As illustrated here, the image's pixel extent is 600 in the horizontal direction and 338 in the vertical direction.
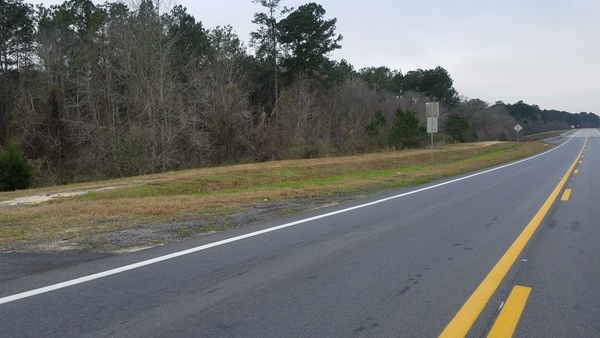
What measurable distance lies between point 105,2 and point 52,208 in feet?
124

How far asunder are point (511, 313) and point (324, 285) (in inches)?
77.1

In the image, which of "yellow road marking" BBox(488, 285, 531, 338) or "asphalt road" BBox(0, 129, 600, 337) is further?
"asphalt road" BBox(0, 129, 600, 337)

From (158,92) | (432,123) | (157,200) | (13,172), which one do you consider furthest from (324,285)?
(158,92)

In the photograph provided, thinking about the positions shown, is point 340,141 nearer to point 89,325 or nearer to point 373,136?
point 373,136

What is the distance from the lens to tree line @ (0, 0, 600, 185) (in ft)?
114

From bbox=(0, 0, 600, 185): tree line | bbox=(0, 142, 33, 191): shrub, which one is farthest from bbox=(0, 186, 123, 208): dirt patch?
bbox=(0, 0, 600, 185): tree line

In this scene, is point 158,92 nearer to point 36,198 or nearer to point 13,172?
point 13,172

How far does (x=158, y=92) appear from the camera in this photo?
3497 cm

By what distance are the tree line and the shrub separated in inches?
290

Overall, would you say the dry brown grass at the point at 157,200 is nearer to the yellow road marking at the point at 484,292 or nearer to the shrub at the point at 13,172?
the yellow road marking at the point at 484,292

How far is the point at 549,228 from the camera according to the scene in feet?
30.1

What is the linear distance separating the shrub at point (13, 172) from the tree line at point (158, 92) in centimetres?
737

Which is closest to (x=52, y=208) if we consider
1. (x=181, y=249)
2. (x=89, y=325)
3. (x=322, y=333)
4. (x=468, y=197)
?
(x=181, y=249)

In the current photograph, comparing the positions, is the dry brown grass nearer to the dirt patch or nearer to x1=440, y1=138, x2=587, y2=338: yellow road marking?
the dirt patch
